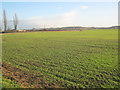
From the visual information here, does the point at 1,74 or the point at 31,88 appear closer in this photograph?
the point at 31,88

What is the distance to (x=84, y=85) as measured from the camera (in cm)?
468

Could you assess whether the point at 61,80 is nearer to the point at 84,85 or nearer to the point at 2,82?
the point at 84,85

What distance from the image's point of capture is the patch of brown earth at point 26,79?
476 centimetres

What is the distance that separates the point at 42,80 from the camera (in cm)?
515

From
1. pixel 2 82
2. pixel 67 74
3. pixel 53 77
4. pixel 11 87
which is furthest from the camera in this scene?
pixel 67 74

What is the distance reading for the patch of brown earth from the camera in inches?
187

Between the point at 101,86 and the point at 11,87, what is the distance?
3.69m

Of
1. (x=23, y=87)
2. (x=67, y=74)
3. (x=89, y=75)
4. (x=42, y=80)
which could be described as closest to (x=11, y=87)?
(x=23, y=87)

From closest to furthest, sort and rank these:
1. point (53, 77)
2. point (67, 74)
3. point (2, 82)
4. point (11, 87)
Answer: point (11, 87) → point (2, 82) → point (53, 77) → point (67, 74)

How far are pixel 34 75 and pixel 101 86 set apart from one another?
321cm

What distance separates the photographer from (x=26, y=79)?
5.34m

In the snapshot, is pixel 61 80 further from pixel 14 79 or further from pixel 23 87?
pixel 14 79

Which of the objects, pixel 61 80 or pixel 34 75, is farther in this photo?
pixel 34 75

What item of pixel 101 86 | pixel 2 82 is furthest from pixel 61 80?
pixel 2 82
